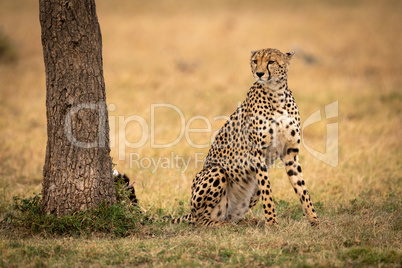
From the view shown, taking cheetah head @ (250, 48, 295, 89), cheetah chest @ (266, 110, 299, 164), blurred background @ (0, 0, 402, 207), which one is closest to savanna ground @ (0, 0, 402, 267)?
blurred background @ (0, 0, 402, 207)

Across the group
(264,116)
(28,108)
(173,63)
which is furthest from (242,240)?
(173,63)

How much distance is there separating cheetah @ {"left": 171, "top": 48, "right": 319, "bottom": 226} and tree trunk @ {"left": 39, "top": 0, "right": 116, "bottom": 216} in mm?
1139

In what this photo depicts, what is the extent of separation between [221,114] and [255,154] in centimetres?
534

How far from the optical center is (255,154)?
4809 millimetres

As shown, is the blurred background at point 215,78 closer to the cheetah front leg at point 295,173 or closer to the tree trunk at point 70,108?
the cheetah front leg at point 295,173

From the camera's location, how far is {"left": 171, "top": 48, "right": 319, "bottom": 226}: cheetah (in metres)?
4.73

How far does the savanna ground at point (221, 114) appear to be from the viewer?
12.9 ft

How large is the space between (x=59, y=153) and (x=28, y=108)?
6.10 m

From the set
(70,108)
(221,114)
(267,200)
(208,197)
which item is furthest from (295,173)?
(221,114)

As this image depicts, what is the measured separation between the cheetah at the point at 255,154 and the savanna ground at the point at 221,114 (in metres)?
0.29

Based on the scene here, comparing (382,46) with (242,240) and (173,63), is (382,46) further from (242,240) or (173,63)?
(242,240)

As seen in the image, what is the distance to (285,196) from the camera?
238 inches

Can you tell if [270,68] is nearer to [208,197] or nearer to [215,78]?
[208,197]

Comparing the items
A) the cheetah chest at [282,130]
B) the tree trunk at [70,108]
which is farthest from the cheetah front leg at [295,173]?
the tree trunk at [70,108]
